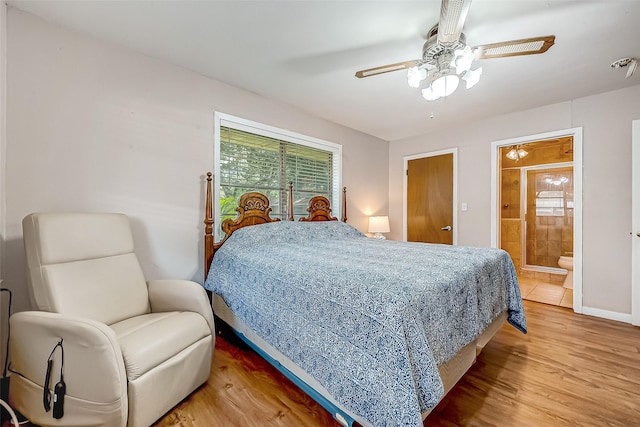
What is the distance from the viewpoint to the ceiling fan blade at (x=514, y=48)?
4.58 feet

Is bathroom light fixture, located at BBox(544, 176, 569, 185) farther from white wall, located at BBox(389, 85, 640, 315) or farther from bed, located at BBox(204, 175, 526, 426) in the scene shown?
bed, located at BBox(204, 175, 526, 426)

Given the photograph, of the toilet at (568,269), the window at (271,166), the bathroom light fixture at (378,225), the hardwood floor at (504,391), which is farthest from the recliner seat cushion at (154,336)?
the toilet at (568,269)

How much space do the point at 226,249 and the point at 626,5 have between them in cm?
314

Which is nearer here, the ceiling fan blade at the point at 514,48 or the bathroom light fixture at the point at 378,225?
the ceiling fan blade at the point at 514,48

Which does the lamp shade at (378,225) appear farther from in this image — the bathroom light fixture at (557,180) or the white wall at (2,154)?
the bathroom light fixture at (557,180)

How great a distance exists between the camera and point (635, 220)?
254cm

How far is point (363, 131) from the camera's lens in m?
4.04

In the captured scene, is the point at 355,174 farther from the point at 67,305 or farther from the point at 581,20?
the point at 67,305

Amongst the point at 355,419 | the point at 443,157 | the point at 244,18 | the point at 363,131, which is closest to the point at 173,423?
the point at 355,419

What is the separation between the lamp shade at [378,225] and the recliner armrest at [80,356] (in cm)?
329

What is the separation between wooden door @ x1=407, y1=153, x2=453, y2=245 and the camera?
3850 millimetres

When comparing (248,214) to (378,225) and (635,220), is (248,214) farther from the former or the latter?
(635,220)

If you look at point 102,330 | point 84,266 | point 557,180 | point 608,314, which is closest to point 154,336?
point 102,330

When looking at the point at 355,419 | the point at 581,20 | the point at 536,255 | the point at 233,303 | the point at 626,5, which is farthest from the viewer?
the point at 536,255
